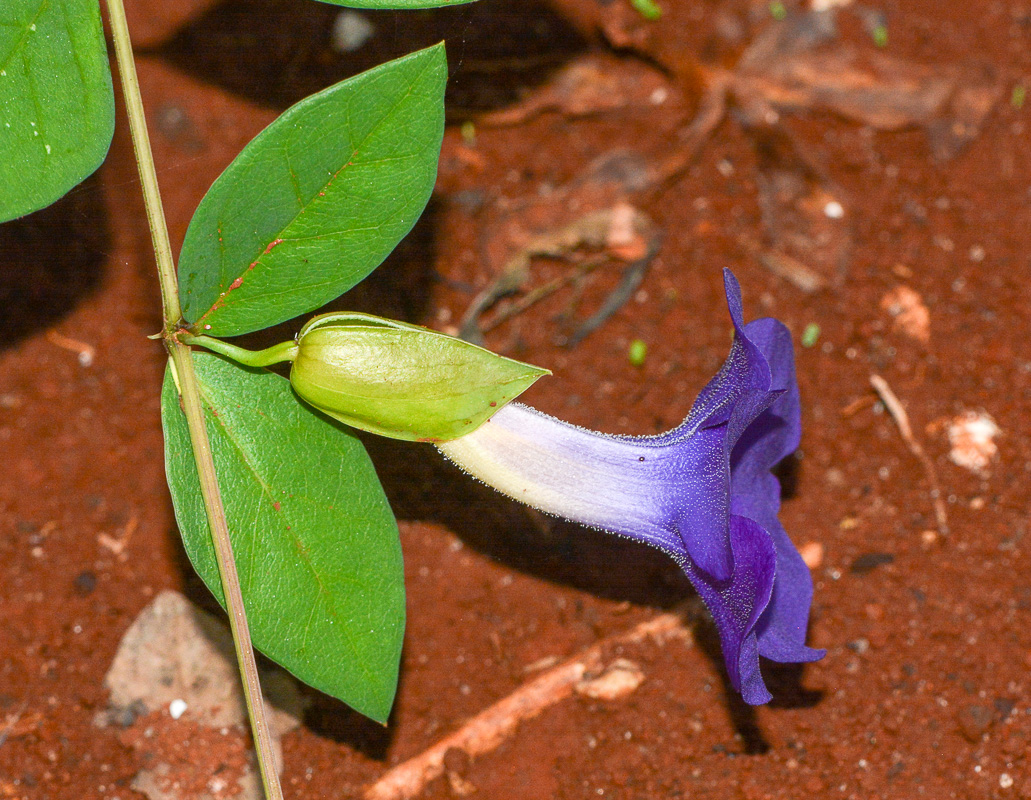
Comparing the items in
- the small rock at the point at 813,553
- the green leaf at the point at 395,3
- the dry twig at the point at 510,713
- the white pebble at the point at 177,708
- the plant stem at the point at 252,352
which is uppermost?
the green leaf at the point at 395,3

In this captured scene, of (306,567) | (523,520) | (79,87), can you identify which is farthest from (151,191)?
(523,520)

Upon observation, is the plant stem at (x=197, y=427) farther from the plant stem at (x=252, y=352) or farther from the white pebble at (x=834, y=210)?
the white pebble at (x=834, y=210)

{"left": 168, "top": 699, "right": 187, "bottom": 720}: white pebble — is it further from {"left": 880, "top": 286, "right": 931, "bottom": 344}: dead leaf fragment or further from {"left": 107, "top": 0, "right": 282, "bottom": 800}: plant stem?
{"left": 880, "top": 286, "right": 931, "bottom": 344}: dead leaf fragment

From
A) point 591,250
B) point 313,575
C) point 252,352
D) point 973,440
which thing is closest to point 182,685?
point 313,575

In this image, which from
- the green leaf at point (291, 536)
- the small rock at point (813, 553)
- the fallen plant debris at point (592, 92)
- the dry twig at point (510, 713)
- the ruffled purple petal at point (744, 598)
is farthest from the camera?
the fallen plant debris at point (592, 92)

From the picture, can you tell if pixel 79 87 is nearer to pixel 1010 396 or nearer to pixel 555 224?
pixel 555 224

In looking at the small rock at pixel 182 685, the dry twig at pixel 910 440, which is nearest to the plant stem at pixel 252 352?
the small rock at pixel 182 685

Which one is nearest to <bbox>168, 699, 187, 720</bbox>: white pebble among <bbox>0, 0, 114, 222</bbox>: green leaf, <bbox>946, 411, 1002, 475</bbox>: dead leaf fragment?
<bbox>0, 0, 114, 222</bbox>: green leaf

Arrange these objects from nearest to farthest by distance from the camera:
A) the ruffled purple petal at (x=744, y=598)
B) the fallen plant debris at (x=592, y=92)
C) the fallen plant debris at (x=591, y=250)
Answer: the ruffled purple petal at (x=744, y=598)
the fallen plant debris at (x=591, y=250)
the fallen plant debris at (x=592, y=92)
